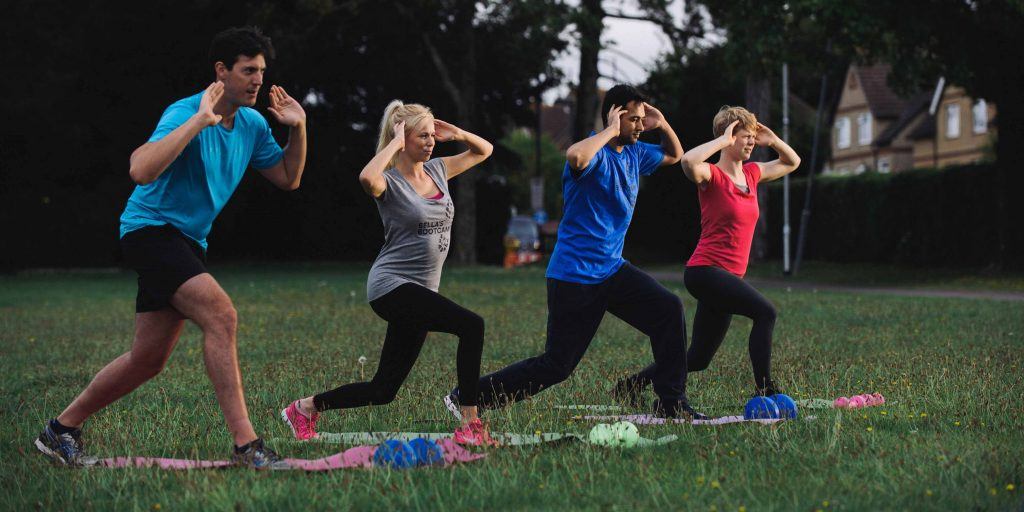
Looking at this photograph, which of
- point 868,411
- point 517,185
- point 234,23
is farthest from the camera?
point 517,185

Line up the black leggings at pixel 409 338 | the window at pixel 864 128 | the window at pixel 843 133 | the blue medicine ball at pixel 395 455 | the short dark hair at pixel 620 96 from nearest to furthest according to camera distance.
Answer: the blue medicine ball at pixel 395 455, the black leggings at pixel 409 338, the short dark hair at pixel 620 96, the window at pixel 864 128, the window at pixel 843 133

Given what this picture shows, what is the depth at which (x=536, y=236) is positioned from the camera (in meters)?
50.6

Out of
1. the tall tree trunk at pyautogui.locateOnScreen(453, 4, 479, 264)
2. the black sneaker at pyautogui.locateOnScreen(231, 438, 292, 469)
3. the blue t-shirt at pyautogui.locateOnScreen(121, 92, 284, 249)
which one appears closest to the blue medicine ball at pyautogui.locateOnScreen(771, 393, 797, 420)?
the black sneaker at pyautogui.locateOnScreen(231, 438, 292, 469)

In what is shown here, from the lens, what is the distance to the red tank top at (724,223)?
7.89 metres

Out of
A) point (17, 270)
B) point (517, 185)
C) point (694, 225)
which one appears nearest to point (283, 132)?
point (17, 270)

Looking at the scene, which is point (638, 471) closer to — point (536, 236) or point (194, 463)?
point (194, 463)

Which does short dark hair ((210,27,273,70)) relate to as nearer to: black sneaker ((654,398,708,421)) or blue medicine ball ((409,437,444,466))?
blue medicine ball ((409,437,444,466))

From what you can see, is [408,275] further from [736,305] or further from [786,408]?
[736,305]

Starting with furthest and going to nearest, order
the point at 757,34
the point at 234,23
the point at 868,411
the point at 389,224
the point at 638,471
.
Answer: the point at 234,23 < the point at 757,34 < the point at 868,411 < the point at 389,224 < the point at 638,471

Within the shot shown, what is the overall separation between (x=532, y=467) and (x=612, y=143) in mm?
2407

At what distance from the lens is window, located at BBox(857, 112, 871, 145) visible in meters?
67.4

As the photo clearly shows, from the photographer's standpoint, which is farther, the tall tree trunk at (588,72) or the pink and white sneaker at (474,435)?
the tall tree trunk at (588,72)

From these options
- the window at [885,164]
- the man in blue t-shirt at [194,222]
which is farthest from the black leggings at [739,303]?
the window at [885,164]

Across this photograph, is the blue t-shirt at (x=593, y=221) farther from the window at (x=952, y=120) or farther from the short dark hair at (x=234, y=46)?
the window at (x=952, y=120)
